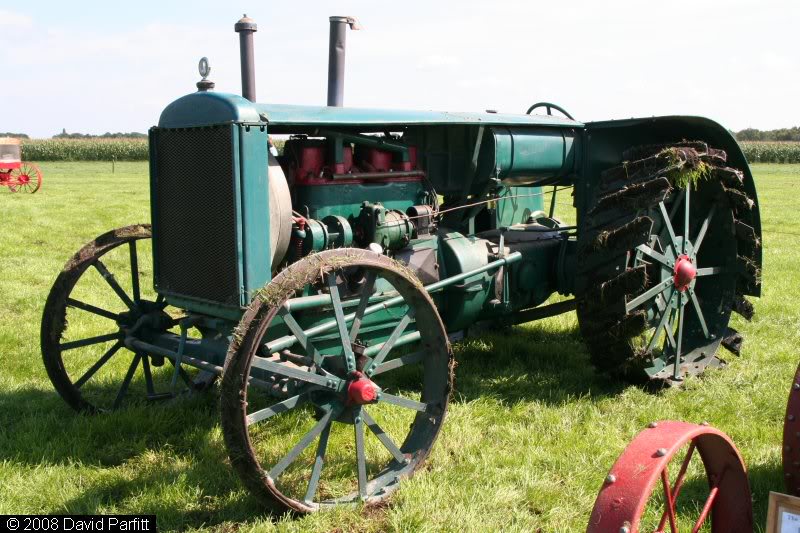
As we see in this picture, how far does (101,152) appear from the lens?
47.1 metres

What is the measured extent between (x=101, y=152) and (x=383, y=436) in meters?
47.9

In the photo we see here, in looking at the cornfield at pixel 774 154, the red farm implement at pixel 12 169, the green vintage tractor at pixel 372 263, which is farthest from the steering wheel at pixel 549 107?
the cornfield at pixel 774 154

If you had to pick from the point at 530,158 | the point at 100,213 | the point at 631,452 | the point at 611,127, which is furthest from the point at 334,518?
the point at 100,213

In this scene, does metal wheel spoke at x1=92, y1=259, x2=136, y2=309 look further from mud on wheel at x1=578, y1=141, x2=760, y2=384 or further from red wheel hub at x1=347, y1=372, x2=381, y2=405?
mud on wheel at x1=578, y1=141, x2=760, y2=384

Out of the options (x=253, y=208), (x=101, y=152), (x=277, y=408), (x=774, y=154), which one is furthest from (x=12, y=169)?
(x=774, y=154)

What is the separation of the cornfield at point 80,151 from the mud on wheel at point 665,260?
147 ft

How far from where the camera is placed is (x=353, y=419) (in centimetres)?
333

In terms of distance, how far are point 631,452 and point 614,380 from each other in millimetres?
2577

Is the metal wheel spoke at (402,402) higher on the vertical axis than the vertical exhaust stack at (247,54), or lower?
lower

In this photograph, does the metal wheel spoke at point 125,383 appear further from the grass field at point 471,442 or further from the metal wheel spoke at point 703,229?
the metal wheel spoke at point 703,229

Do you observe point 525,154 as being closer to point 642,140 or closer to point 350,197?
point 642,140

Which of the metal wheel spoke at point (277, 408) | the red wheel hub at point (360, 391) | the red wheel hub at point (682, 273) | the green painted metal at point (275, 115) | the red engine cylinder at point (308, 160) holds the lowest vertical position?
the metal wheel spoke at point (277, 408)

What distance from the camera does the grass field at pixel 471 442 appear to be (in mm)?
3262

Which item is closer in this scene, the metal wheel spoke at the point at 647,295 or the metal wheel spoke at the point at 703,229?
the metal wheel spoke at the point at 647,295
